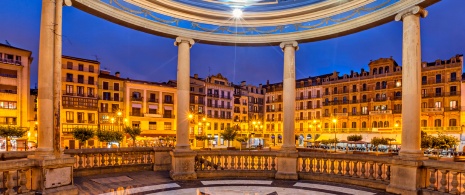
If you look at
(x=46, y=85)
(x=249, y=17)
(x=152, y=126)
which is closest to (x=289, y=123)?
(x=249, y=17)

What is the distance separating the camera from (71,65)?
5288 cm

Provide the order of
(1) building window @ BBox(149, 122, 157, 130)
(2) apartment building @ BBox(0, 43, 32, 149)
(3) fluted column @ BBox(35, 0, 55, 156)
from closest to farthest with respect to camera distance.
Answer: (3) fluted column @ BBox(35, 0, 55, 156)
(2) apartment building @ BBox(0, 43, 32, 149)
(1) building window @ BBox(149, 122, 157, 130)

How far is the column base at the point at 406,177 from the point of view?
839cm

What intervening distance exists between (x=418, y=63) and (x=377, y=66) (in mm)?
59651

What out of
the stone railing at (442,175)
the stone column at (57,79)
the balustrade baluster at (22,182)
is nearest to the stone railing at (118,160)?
the stone column at (57,79)

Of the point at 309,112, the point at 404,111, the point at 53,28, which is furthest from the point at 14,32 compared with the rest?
the point at 404,111

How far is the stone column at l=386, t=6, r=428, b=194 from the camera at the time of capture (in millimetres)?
8555

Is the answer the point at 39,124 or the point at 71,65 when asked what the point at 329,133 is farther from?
the point at 39,124

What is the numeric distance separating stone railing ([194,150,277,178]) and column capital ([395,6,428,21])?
21.8 feet

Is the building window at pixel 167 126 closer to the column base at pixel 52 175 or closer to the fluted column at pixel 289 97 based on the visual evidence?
the fluted column at pixel 289 97

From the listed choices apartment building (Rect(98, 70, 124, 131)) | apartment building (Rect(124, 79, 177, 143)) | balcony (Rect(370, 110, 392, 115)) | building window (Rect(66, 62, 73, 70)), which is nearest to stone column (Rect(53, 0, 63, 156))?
apartment building (Rect(98, 70, 124, 131))

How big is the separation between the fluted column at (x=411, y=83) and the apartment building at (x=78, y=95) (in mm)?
51107

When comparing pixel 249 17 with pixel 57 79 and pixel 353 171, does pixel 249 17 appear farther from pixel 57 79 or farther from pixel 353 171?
pixel 57 79

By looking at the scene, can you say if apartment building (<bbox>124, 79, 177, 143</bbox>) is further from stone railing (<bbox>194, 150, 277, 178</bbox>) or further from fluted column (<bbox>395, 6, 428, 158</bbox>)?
fluted column (<bbox>395, 6, 428, 158</bbox>)
